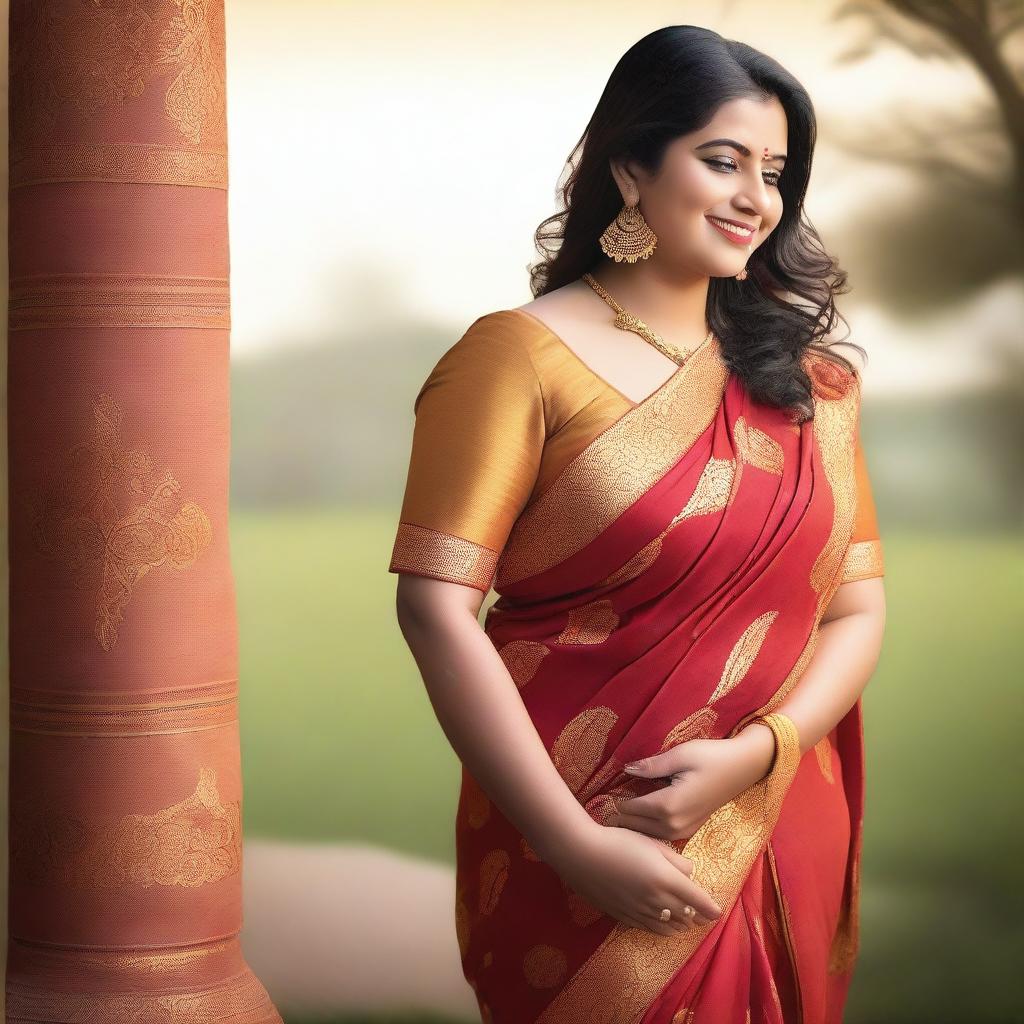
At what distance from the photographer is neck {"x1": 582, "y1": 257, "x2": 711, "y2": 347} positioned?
5.48 ft

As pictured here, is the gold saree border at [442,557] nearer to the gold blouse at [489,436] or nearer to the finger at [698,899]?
the gold blouse at [489,436]

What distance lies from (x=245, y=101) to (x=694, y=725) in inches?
68.7

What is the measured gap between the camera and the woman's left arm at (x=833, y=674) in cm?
160

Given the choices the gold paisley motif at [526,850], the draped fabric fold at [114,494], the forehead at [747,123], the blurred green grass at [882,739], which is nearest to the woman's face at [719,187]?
the forehead at [747,123]

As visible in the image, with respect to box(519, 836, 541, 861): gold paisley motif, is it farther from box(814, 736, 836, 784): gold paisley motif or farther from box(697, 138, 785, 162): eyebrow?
box(697, 138, 785, 162): eyebrow

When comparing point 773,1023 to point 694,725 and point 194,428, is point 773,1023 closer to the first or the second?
point 694,725

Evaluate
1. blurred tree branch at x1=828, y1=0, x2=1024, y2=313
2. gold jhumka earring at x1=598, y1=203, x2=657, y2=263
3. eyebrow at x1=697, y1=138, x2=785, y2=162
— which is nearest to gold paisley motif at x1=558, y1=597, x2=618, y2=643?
gold jhumka earring at x1=598, y1=203, x2=657, y2=263

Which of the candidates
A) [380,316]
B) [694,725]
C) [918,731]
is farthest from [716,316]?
[918,731]

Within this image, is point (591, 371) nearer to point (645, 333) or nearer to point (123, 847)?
point (645, 333)

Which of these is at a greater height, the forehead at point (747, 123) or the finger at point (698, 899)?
the forehead at point (747, 123)

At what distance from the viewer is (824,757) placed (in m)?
1.75

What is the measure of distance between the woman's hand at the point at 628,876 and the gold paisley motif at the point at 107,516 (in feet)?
1.74

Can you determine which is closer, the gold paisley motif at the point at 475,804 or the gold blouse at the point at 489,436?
the gold blouse at the point at 489,436

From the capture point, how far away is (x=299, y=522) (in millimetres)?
2990
